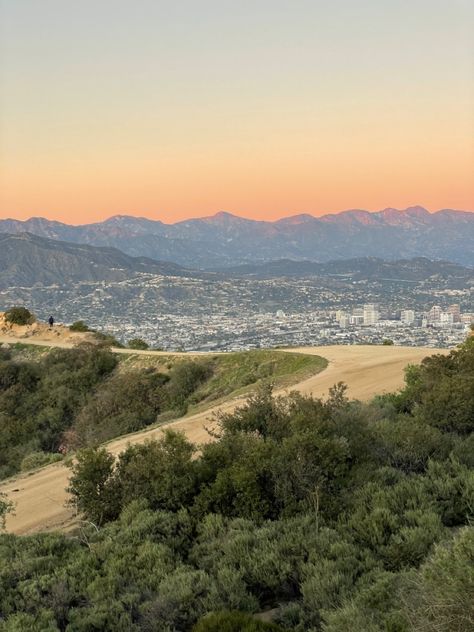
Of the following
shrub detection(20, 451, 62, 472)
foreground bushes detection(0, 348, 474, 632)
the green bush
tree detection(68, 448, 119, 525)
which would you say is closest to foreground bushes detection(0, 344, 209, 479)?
shrub detection(20, 451, 62, 472)

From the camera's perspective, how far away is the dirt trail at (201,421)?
1546 cm

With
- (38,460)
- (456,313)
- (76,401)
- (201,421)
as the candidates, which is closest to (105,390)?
(76,401)

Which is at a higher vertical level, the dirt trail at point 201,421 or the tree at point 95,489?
the tree at point 95,489

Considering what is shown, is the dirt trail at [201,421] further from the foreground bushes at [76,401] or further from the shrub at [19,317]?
the shrub at [19,317]

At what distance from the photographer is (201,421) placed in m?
23.7

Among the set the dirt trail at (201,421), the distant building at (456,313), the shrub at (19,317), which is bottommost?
the distant building at (456,313)

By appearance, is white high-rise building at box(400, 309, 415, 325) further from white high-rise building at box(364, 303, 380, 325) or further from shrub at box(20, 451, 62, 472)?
shrub at box(20, 451, 62, 472)

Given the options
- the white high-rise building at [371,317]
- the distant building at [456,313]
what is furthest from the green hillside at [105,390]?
the white high-rise building at [371,317]

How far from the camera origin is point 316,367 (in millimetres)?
32250

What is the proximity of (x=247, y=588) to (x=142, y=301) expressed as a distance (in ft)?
480

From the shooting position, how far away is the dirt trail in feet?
50.7

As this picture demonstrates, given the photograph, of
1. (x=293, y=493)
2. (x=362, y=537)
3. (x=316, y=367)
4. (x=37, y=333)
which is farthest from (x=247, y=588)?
(x=37, y=333)

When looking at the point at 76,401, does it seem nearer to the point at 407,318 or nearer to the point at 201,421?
the point at 201,421

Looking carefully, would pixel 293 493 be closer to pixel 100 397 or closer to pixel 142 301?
pixel 100 397
